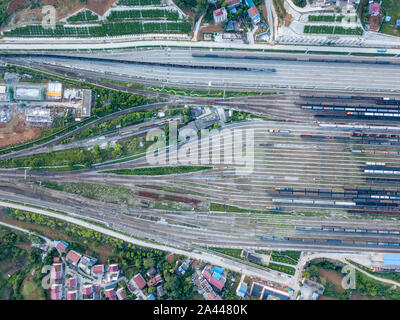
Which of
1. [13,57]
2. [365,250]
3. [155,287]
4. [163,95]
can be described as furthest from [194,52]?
[365,250]

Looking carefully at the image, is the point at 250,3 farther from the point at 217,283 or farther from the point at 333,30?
the point at 217,283

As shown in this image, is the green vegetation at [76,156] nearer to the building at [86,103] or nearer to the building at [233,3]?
the building at [86,103]

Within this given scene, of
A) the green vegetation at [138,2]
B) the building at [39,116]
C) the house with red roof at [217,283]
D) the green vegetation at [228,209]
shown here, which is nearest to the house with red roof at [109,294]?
the house with red roof at [217,283]

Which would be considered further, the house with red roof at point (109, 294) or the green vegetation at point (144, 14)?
the green vegetation at point (144, 14)

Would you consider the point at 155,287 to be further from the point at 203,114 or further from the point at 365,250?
the point at 365,250

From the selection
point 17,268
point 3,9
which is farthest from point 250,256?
point 3,9

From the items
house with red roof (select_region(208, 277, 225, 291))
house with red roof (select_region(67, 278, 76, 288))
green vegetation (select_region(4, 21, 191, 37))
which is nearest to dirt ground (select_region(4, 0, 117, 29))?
green vegetation (select_region(4, 21, 191, 37))
